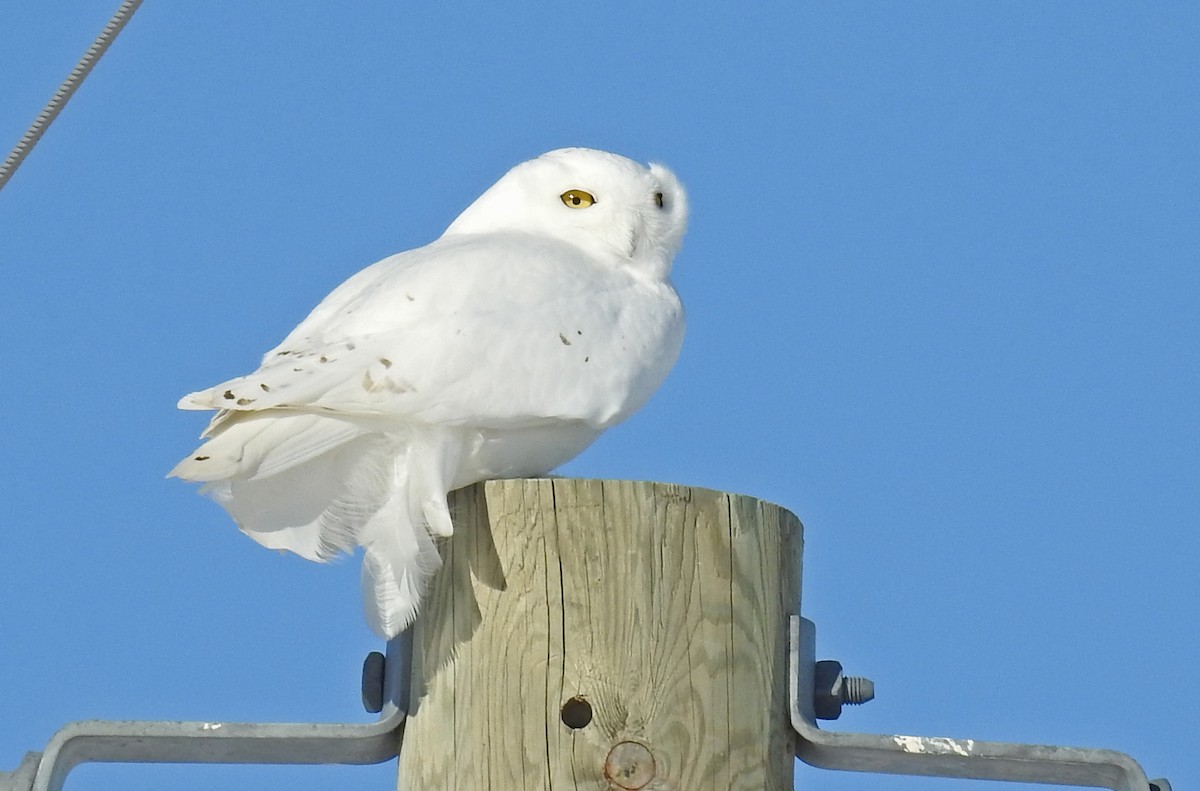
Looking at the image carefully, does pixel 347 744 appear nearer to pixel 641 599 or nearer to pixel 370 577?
pixel 370 577

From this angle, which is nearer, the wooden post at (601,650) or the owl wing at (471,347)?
the wooden post at (601,650)

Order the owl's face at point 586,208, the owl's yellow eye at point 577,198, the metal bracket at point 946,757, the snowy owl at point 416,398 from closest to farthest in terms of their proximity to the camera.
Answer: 1. the metal bracket at point 946,757
2. the snowy owl at point 416,398
3. the owl's face at point 586,208
4. the owl's yellow eye at point 577,198

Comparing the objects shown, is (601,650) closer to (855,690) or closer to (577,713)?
(577,713)

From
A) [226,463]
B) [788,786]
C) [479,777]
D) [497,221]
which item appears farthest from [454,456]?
[497,221]

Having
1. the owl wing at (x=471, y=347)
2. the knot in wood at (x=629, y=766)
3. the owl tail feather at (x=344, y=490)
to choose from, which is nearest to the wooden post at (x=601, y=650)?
the knot in wood at (x=629, y=766)

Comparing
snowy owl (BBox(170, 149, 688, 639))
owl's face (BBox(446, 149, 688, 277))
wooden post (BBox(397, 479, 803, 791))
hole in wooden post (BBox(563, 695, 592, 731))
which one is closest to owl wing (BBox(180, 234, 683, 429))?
snowy owl (BBox(170, 149, 688, 639))

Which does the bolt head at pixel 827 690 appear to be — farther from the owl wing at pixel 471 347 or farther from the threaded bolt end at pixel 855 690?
the owl wing at pixel 471 347
